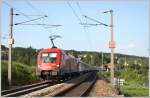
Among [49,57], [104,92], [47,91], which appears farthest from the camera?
[49,57]

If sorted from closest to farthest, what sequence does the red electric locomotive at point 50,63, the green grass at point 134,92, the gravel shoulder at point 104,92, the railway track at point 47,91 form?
the railway track at point 47,91, the gravel shoulder at point 104,92, the green grass at point 134,92, the red electric locomotive at point 50,63

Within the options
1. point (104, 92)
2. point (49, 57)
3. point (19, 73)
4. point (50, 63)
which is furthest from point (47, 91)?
point (19, 73)

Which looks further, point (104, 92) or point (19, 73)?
point (19, 73)

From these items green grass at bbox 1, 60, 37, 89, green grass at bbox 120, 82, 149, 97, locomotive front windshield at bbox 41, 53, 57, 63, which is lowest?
green grass at bbox 120, 82, 149, 97

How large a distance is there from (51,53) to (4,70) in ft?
12.9

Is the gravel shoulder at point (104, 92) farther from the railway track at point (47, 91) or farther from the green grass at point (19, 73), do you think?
the green grass at point (19, 73)

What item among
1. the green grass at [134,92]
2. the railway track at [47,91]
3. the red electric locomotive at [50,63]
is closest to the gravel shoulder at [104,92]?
the railway track at [47,91]

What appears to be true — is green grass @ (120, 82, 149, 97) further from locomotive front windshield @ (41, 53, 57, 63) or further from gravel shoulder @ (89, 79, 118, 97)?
locomotive front windshield @ (41, 53, 57, 63)

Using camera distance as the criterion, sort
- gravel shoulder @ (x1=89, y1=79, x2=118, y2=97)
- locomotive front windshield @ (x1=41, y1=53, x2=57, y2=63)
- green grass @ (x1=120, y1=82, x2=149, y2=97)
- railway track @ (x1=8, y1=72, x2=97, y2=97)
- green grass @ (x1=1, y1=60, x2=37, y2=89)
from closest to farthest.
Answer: railway track @ (x1=8, y1=72, x2=97, y2=97) < gravel shoulder @ (x1=89, y1=79, x2=118, y2=97) < green grass @ (x1=120, y1=82, x2=149, y2=97) < green grass @ (x1=1, y1=60, x2=37, y2=89) < locomotive front windshield @ (x1=41, y1=53, x2=57, y2=63)

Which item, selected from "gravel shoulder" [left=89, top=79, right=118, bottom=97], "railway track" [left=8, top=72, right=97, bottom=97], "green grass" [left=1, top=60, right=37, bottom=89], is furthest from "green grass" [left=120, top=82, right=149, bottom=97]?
"green grass" [left=1, top=60, right=37, bottom=89]

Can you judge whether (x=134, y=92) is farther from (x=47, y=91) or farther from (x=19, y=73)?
(x=19, y=73)

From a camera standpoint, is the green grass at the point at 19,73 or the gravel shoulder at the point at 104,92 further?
the green grass at the point at 19,73

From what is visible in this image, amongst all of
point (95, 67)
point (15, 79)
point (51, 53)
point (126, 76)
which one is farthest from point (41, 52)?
point (95, 67)

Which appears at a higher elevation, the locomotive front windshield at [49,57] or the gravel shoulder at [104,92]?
the locomotive front windshield at [49,57]
